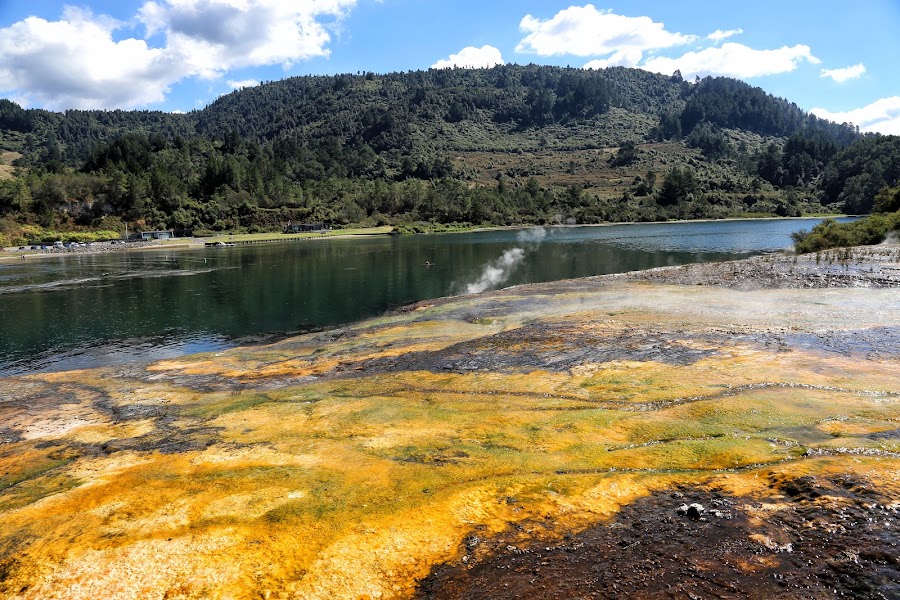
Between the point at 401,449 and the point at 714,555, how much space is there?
261 inches

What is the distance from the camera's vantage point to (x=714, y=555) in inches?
305

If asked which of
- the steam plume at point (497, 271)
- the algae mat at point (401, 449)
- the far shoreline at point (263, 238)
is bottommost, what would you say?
the algae mat at point (401, 449)

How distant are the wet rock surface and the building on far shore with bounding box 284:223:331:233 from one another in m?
182

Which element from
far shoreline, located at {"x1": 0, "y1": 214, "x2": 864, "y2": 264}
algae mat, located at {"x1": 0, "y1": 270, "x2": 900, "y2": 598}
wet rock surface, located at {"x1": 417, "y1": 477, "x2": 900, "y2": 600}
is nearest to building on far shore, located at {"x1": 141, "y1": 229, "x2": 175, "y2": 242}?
far shoreline, located at {"x1": 0, "y1": 214, "x2": 864, "y2": 264}

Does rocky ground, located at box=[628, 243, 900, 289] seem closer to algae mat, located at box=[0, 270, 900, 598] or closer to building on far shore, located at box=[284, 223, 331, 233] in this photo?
algae mat, located at box=[0, 270, 900, 598]

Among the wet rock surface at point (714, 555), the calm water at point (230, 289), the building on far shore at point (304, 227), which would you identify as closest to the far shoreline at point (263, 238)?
the building on far shore at point (304, 227)

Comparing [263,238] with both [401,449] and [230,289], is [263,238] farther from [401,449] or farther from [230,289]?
[401,449]

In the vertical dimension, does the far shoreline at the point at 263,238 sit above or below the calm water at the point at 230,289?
above

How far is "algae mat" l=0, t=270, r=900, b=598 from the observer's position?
8.26m

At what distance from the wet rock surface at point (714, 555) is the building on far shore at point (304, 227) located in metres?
182

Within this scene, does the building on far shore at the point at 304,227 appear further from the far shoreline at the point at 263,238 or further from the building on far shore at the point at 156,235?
the building on far shore at the point at 156,235

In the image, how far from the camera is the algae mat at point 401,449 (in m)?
8.26

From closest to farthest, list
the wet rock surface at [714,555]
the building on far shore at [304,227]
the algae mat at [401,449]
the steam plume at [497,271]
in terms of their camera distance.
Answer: the wet rock surface at [714,555], the algae mat at [401,449], the steam plume at [497,271], the building on far shore at [304,227]

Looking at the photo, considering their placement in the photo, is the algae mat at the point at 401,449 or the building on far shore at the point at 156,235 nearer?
the algae mat at the point at 401,449
